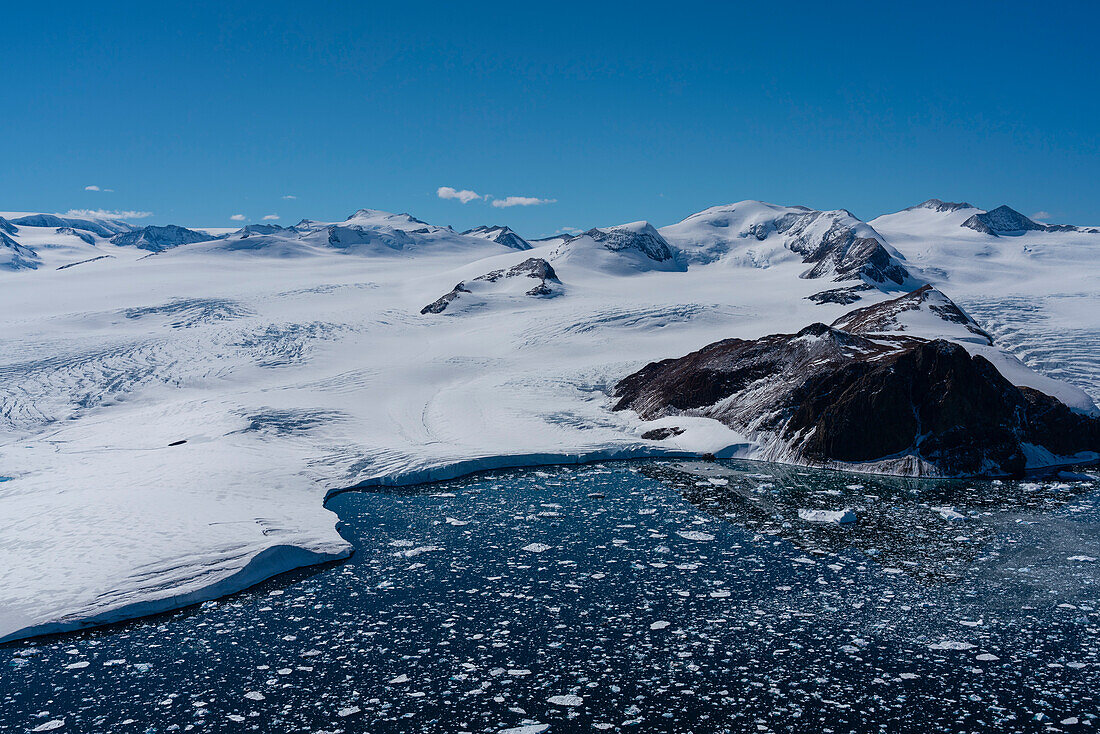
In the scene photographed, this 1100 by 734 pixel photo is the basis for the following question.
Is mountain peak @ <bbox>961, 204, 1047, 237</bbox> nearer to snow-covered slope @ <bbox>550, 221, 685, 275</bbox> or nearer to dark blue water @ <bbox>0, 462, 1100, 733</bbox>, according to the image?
snow-covered slope @ <bbox>550, 221, 685, 275</bbox>

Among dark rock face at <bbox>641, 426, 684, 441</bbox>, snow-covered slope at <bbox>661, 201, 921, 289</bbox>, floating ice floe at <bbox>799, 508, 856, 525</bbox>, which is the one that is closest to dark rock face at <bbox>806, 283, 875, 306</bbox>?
snow-covered slope at <bbox>661, 201, 921, 289</bbox>

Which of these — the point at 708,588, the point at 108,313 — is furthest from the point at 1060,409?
the point at 108,313

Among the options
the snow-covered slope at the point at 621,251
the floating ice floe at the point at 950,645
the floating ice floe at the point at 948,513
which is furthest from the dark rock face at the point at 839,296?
the floating ice floe at the point at 950,645

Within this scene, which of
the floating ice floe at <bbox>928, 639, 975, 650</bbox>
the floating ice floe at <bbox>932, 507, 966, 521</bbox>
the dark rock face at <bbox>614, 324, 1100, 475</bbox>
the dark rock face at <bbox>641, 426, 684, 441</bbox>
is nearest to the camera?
the floating ice floe at <bbox>928, 639, 975, 650</bbox>

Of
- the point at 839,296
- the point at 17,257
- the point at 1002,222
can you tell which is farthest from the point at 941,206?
the point at 17,257

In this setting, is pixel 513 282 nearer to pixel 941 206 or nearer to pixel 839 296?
pixel 839 296

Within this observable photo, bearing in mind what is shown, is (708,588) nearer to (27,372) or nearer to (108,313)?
(27,372)

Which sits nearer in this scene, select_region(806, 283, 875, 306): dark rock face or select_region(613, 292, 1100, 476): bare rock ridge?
select_region(613, 292, 1100, 476): bare rock ridge
